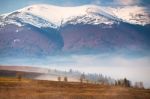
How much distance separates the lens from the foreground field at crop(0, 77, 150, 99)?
10758 mm

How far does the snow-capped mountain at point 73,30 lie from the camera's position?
11.4 meters

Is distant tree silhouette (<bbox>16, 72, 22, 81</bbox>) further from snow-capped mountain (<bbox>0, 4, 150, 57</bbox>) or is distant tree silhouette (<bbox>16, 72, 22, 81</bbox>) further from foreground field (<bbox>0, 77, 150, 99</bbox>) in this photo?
snow-capped mountain (<bbox>0, 4, 150, 57</bbox>)

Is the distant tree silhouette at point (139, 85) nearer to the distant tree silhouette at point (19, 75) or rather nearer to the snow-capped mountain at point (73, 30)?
the snow-capped mountain at point (73, 30)

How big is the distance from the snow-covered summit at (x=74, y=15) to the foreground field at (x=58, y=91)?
5.15 feet

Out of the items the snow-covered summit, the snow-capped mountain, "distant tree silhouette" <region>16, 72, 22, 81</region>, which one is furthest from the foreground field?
the snow-covered summit

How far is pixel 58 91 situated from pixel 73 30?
1628mm

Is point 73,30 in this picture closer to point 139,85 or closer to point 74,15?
point 74,15

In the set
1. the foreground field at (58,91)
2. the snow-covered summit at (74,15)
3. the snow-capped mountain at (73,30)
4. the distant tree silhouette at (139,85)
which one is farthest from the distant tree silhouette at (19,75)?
the distant tree silhouette at (139,85)

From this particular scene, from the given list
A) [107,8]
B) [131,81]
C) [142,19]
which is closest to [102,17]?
[107,8]

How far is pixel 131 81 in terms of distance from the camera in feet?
36.9

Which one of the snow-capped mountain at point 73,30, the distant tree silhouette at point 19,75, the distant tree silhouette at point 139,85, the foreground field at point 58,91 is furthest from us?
the snow-capped mountain at point 73,30

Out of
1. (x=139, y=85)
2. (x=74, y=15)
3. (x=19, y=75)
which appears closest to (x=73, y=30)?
(x=74, y=15)

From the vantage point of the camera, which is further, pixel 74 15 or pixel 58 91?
pixel 74 15

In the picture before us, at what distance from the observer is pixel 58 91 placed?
35.9ft
